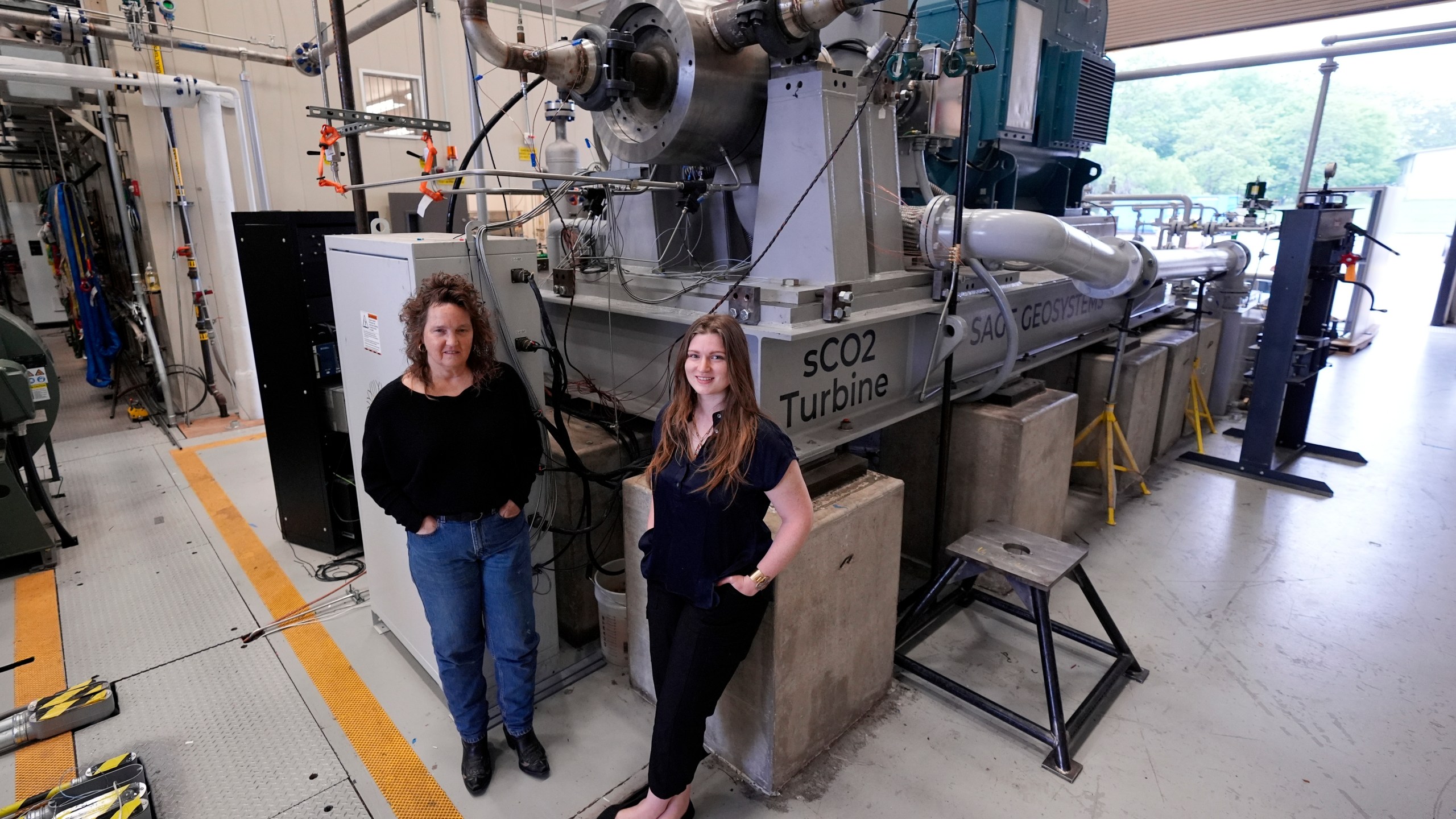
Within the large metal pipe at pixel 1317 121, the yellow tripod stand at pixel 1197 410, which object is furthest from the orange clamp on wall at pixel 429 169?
the large metal pipe at pixel 1317 121

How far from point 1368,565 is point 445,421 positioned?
13.1 ft

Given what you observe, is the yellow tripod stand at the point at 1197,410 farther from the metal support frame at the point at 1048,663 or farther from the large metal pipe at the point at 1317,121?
the large metal pipe at the point at 1317,121

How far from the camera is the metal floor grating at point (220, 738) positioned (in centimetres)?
195

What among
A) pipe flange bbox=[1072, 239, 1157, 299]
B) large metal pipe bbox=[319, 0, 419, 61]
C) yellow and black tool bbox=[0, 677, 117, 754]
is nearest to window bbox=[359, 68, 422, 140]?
large metal pipe bbox=[319, 0, 419, 61]

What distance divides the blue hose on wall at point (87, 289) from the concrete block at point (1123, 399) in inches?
277

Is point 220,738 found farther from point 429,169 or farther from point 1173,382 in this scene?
point 1173,382

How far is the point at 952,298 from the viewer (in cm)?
253

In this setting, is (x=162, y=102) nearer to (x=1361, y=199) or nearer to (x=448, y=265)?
(x=448, y=265)

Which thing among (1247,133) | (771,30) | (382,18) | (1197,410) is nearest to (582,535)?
(771,30)

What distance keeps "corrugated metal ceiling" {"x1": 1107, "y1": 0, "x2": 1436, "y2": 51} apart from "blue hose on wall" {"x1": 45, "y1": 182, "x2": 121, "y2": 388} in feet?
28.6

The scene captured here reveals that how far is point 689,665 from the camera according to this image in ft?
5.55

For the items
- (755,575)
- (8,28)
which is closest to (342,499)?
(755,575)

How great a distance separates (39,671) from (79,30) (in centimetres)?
383

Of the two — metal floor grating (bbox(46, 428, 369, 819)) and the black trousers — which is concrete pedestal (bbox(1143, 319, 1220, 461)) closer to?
the black trousers
